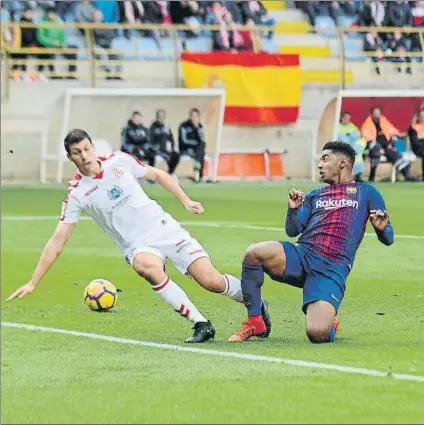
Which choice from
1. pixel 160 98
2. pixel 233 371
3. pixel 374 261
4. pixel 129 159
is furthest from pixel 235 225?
pixel 160 98

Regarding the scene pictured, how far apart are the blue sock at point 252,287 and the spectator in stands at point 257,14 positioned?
23.5 meters

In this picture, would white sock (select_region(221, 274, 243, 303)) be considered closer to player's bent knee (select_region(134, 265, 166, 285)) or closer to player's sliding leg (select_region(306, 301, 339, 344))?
player's bent knee (select_region(134, 265, 166, 285))

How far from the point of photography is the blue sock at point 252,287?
30.1ft

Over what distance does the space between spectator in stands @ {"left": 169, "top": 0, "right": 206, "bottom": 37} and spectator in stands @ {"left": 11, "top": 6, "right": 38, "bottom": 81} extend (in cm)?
351

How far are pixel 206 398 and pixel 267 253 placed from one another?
Answer: 8.03ft

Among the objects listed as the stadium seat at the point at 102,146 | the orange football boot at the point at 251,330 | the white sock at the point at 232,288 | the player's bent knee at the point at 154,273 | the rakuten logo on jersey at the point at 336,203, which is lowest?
the stadium seat at the point at 102,146

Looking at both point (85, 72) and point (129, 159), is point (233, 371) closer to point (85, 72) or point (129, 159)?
point (129, 159)

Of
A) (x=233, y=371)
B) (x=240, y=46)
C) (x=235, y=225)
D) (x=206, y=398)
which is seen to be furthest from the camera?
(x=240, y=46)

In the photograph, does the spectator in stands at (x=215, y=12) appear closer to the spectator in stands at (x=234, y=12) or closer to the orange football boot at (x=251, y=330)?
the spectator in stands at (x=234, y=12)

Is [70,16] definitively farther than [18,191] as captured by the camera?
Yes

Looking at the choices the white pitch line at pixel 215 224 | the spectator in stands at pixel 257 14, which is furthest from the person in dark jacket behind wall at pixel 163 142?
the white pitch line at pixel 215 224

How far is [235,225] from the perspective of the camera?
18.8 meters

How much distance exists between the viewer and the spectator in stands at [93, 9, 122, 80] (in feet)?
99.1

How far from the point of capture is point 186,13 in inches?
1232
